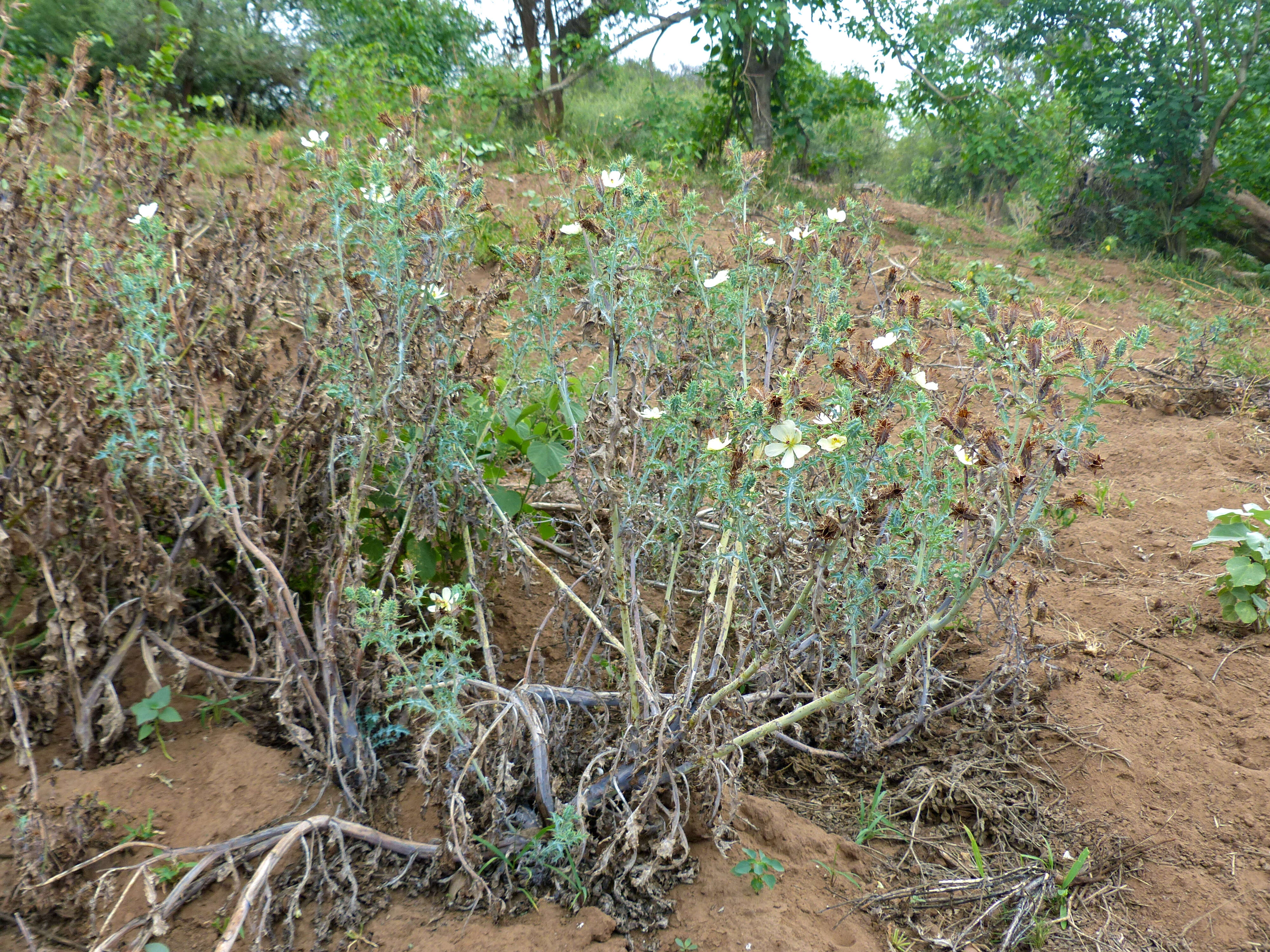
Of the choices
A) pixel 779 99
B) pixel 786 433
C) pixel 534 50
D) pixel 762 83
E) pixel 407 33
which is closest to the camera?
pixel 786 433

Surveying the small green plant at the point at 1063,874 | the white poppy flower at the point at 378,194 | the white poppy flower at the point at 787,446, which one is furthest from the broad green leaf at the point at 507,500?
the small green plant at the point at 1063,874

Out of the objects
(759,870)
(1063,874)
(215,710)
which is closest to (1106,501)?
(1063,874)

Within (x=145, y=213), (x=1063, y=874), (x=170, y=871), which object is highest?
(x=145, y=213)

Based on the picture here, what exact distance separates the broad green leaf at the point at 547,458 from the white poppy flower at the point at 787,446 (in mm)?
747

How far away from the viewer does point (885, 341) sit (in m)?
1.92

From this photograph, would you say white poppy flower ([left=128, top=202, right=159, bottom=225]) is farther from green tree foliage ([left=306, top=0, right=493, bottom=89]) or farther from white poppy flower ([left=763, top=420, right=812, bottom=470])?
green tree foliage ([left=306, top=0, right=493, bottom=89])

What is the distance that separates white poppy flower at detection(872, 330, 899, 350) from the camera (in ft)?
6.18

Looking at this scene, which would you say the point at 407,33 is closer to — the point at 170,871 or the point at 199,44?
the point at 199,44

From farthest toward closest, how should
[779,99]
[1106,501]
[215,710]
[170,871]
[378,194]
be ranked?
[779,99] < [1106,501] < [215,710] < [378,194] < [170,871]

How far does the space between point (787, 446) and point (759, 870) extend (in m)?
0.92

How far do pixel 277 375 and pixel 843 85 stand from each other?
837 cm

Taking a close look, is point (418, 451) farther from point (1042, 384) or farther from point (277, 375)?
point (1042, 384)

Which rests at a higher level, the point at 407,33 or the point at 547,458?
the point at 407,33

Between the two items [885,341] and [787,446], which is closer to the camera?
[787,446]
